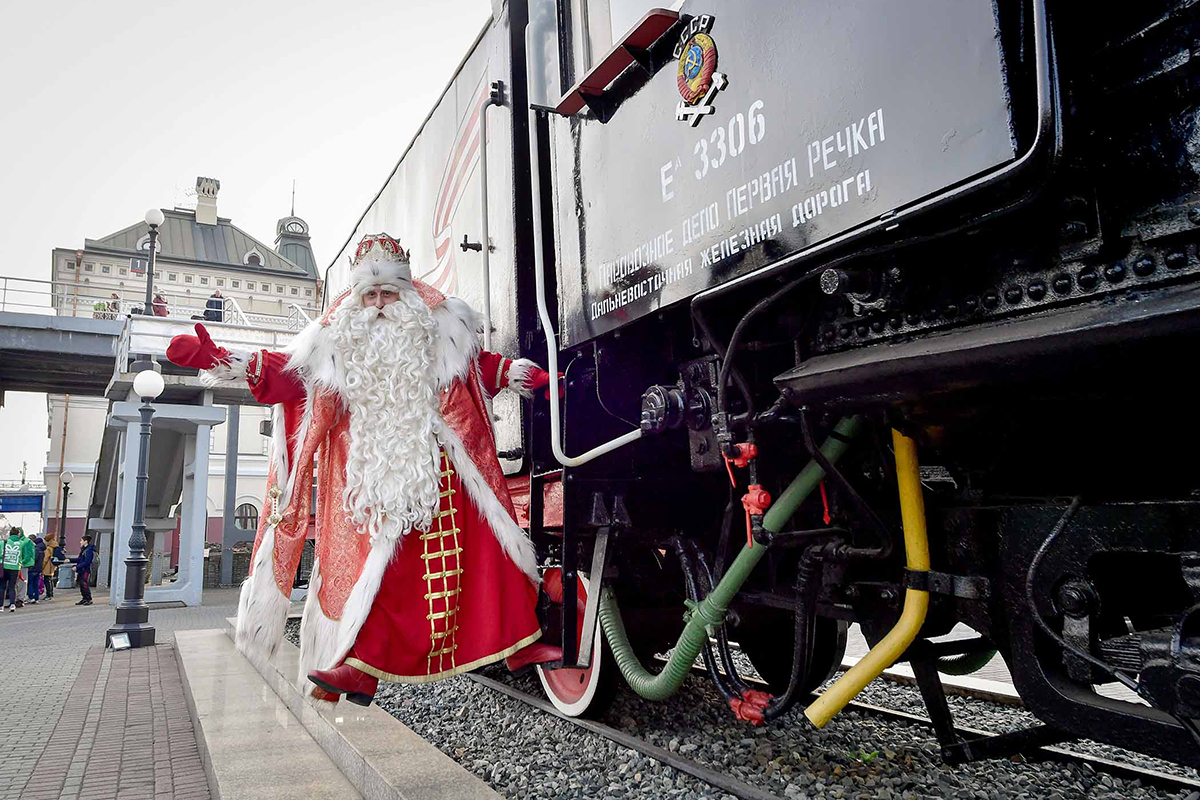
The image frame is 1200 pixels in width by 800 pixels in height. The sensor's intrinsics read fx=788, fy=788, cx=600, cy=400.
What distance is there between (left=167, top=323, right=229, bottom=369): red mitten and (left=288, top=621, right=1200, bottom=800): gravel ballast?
189cm

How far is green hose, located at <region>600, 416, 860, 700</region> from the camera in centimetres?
214

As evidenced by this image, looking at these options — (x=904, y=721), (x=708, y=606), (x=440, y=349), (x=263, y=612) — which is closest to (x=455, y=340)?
(x=440, y=349)

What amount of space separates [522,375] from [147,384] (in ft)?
26.5

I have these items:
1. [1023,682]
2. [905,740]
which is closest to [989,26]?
[1023,682]

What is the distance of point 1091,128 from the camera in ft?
4.57

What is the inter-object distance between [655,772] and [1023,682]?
163cm

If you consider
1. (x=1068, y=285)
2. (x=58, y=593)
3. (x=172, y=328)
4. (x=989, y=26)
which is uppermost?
(x=172, y=328)

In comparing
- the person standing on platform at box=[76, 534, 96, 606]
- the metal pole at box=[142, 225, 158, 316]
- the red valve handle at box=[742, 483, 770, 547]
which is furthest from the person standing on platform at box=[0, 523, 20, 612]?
the red valve handle at box=[742, 483, 770, 547]

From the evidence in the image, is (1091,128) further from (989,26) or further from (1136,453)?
(1136,453)

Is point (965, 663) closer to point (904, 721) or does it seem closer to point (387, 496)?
point (904, 721)

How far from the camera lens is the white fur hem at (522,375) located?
3260 millimetres

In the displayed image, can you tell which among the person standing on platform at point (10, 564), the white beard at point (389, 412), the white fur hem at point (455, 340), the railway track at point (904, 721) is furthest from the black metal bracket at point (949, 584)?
the person standing on platform at point (10, 564)

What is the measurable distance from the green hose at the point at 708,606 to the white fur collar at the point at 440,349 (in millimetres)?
1125

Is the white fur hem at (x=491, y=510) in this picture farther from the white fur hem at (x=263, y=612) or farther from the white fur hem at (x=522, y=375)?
the white fur hem at (x=263, y=612)
